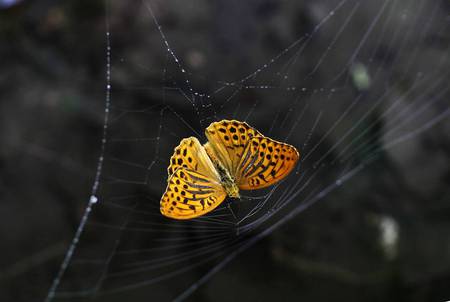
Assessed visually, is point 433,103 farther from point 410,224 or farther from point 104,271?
point 104,271

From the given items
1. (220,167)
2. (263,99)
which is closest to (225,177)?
(220,167)

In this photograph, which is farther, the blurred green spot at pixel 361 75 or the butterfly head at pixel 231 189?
the blurred green spot at pixel 361 75

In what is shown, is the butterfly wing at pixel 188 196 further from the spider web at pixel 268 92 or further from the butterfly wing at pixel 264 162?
the spider web at pixel 268 92

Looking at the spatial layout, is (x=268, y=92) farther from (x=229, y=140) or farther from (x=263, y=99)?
(x=229, y=140)

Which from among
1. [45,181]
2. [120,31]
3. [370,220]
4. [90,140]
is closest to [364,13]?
[370,220]

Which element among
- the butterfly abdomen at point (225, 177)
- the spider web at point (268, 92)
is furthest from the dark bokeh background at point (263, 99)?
the butterfly abdomen at point (225, 177)

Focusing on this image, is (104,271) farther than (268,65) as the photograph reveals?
Yes
